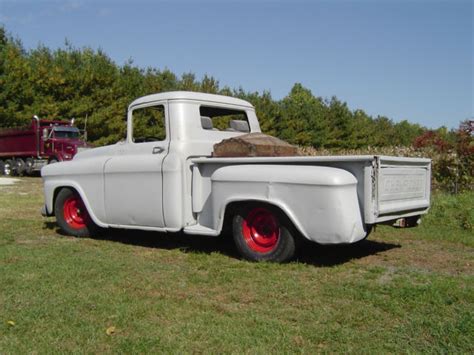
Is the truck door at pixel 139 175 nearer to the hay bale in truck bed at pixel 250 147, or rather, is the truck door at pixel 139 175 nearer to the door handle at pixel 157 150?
the door handle at pixel 157 150

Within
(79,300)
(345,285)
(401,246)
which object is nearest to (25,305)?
(79,300)

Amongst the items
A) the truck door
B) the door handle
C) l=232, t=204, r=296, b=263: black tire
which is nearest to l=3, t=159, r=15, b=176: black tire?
the truck door

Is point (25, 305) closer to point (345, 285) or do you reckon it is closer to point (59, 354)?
point (59, 354)

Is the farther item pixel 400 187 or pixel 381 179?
pixel 400 187

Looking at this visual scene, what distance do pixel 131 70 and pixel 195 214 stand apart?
3062 centimetres

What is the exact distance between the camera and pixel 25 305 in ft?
14.3

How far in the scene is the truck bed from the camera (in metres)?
5.37

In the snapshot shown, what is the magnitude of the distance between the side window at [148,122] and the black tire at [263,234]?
1.63 meters

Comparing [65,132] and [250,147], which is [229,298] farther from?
[65,132]

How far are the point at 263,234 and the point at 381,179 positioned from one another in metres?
1.48

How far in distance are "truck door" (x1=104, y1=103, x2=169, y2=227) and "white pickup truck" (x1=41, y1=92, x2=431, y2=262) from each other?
1 cm

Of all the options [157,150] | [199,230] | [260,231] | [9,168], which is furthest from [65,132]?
[260,231]

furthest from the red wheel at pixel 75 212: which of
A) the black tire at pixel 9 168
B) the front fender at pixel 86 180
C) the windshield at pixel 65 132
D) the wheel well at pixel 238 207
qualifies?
the black tire at pixel 9 168

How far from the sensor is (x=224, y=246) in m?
7.21
